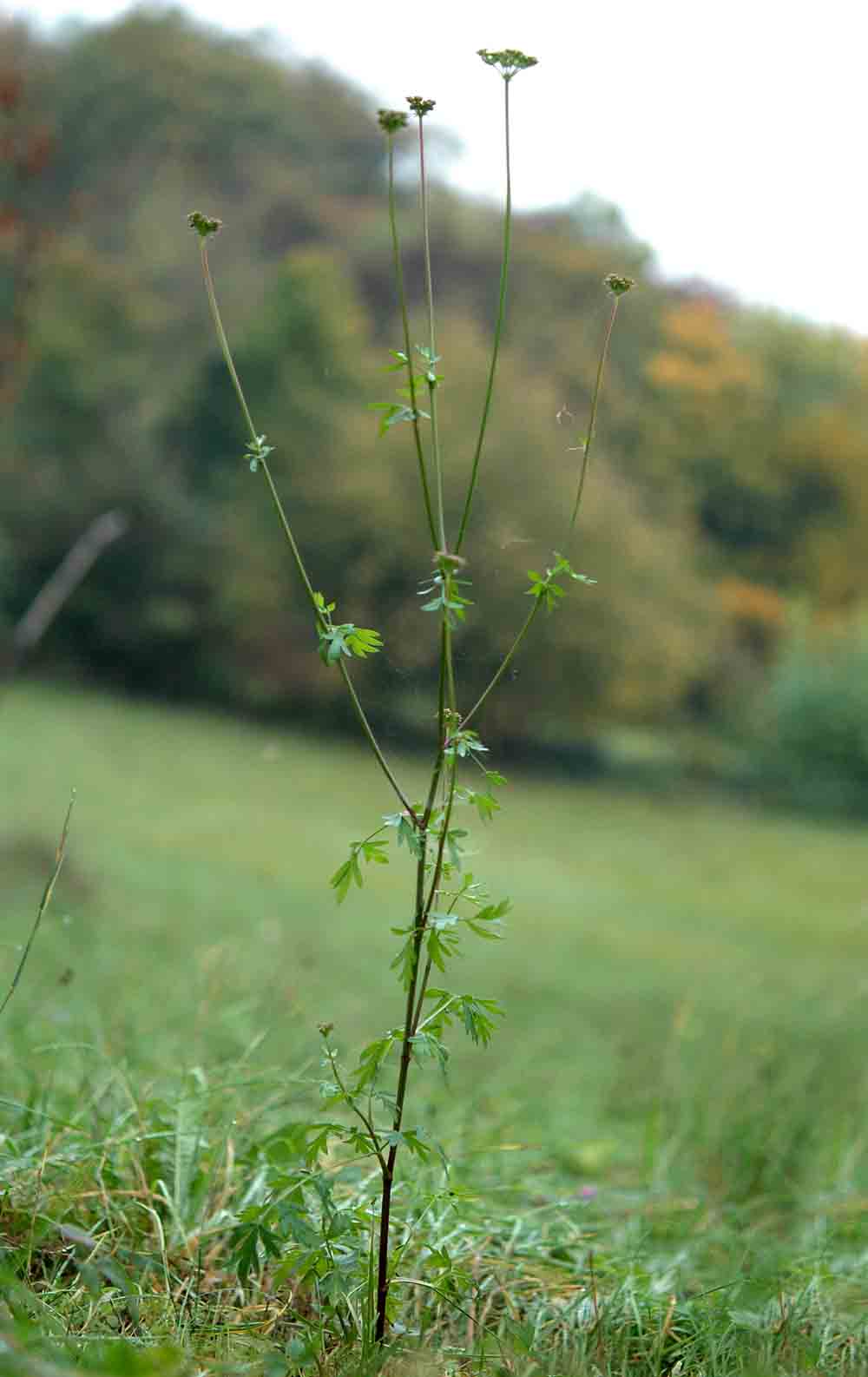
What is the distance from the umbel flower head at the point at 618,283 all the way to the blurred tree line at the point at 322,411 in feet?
47.8

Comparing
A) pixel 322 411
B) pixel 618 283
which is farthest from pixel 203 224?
pixel 322 411

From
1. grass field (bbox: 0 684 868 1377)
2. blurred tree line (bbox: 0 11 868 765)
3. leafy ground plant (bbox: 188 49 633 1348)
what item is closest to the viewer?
leafy ground plant (bbox: 188 49 633 1348)

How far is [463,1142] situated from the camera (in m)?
2.51

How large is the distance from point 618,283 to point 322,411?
18538mm

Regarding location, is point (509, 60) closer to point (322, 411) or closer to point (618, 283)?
point (618, 283)

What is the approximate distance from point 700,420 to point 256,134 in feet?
30.7

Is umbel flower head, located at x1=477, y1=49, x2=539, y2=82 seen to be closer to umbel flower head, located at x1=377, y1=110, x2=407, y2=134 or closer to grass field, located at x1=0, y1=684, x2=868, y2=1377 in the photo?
umbel flower head, located at x1=377, y1=110, x2=407, y2=134

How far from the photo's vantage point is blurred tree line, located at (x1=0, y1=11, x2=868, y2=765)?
1931 centimetres

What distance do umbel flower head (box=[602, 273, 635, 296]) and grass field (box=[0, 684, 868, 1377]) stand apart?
95cm

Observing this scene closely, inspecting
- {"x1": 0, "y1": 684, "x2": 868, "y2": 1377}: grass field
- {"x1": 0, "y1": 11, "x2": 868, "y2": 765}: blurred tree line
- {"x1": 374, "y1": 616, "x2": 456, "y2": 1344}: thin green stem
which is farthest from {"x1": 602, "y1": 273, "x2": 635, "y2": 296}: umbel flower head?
{"x1": 0, "y1": 11, "x2": 868, "y2": 765}: blurred tree line

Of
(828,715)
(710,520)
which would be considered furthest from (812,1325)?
(710,520)

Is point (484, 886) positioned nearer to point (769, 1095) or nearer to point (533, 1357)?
point (533, 1357)

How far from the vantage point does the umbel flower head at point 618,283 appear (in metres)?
1.34

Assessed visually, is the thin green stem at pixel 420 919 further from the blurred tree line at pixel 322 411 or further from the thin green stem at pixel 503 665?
the blurred tree line at pixel 322 411
